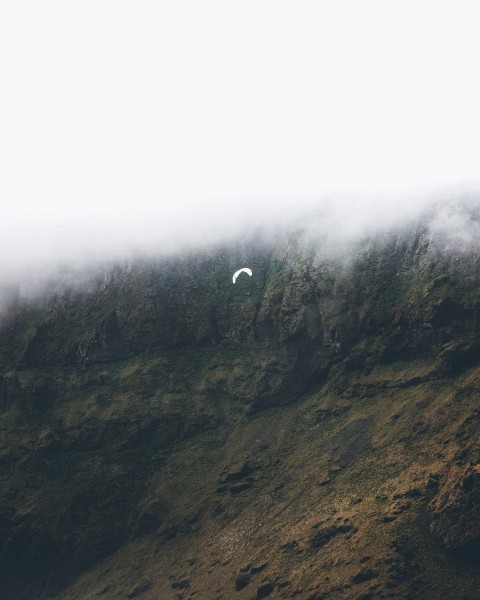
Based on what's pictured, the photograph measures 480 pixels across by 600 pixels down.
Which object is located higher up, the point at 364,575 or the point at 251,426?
the point at 251,426

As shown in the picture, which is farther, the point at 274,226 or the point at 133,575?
the point at 274,226

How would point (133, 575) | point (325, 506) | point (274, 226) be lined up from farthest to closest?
point (274, 226) → point (133, 575) → point (325, 506)

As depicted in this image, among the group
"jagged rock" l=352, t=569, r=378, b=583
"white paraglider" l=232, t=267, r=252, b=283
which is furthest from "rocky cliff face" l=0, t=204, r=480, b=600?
"white paraglider" l=232, t=267, r=252, b=283

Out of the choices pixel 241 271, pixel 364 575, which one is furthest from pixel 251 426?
pixel 364 575

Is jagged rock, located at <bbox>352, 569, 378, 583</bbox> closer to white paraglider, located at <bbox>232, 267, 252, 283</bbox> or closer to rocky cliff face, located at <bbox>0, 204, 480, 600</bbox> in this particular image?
rocky cliff face, located at <bbox>0, 204, 480, 600</bbox>

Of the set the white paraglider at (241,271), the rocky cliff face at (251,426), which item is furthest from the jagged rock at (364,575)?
the white paraglider at (241,271)

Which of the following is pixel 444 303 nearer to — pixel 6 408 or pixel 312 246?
pixel 312 246

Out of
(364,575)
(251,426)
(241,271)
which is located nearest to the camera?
(364,575)

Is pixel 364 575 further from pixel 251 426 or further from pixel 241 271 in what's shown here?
pixel 241 271

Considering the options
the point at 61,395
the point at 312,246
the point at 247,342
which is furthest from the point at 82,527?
the point at 312,246
